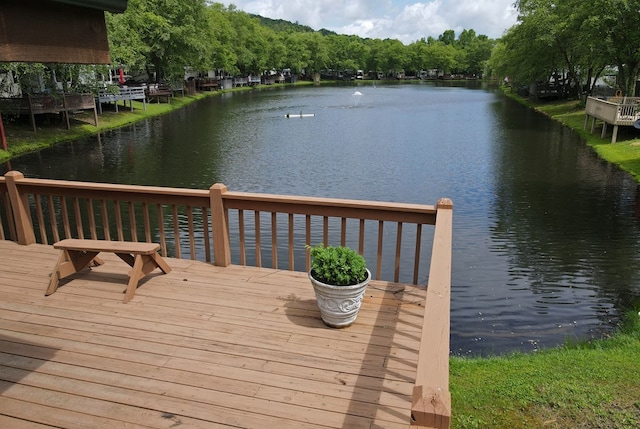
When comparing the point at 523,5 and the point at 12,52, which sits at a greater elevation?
the point at 523,5

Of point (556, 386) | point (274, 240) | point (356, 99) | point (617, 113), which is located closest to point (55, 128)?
point (274, 240)

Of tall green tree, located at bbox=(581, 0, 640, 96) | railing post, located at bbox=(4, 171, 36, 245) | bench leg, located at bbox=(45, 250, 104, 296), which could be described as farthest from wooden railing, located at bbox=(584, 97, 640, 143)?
railing post, located at bbox=(4, 171, 36, 245)

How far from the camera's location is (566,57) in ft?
119

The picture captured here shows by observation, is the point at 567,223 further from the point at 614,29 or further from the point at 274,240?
the point at 614,29

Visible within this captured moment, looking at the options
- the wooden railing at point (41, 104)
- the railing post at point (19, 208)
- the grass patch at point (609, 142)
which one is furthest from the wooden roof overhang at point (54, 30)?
the wooden railing at point (41, 104)

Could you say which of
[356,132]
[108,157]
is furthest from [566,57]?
[108,157]

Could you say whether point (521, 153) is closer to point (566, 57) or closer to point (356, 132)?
point (356, 132)

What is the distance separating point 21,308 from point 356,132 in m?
26.5

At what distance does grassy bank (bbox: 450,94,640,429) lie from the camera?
4.20 m

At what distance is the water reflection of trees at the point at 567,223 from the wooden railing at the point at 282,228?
2.38 metres

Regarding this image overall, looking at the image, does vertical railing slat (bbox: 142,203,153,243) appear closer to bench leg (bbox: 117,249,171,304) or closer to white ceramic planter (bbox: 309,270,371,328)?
bench leg (bbox: 117,249,171,304)

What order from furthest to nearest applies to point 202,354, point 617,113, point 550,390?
point 617,113 < point 550,390 < point 202,354

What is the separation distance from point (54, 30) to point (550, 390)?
15.7ft

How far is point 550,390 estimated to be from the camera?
15.1 ft
